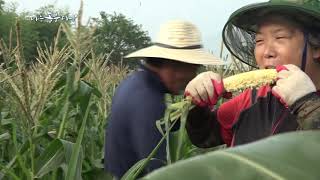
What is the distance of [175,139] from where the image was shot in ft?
7.00

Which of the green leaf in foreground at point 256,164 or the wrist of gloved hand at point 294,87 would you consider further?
the wrist of gloved hand at point 294,87

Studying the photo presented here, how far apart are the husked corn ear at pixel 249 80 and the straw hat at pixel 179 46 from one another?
0.66m

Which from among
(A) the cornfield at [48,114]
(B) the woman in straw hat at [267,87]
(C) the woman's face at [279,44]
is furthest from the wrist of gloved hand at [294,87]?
(A) the cornfield at [48,114]

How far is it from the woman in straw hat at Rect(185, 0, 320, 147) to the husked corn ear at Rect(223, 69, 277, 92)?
0.12 ft

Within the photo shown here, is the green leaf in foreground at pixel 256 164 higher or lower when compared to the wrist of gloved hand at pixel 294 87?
higher

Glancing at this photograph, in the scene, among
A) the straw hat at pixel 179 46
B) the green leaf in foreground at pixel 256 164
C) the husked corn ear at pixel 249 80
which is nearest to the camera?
the green leaf in foreground at pixel 256 164

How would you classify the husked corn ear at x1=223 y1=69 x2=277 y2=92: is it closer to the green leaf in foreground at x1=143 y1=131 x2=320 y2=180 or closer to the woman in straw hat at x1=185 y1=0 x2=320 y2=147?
the woman in straw hat at x1=185 y1=0 x2=320 y2=147

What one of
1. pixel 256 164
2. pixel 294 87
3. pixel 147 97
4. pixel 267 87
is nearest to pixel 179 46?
pixel 147 97

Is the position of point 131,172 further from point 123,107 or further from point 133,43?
point 133,43

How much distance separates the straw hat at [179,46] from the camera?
2.21m

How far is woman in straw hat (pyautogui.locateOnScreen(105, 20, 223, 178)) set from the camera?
204 centimetres

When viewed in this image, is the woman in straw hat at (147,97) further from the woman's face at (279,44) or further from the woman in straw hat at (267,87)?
the woman's face at (279,44)

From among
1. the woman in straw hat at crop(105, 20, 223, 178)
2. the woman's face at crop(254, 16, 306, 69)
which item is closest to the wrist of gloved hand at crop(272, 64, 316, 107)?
the woman's face at crop(254, 16, 306, 69)

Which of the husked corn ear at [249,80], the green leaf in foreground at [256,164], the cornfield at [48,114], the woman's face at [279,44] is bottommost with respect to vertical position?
the cornfield at [48,114]
